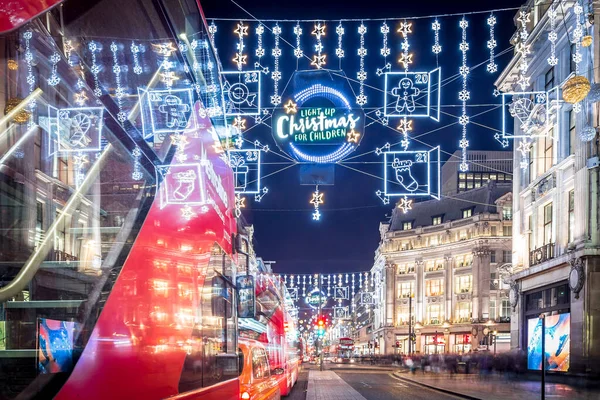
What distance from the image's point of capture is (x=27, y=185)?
2.58 meters

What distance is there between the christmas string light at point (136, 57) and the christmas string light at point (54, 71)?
955 millimetres

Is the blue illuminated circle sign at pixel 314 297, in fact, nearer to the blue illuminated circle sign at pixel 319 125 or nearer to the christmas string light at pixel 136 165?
the blue illuminated circle sign at pixel 319 125

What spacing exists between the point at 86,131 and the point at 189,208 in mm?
1801

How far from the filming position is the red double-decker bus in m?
2.55

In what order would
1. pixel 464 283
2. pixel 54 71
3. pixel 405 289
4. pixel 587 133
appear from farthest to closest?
pixel 405 289
pixel 464 283
pixel 587 133
pixel 54 71

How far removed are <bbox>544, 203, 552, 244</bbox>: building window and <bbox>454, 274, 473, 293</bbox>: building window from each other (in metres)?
47.3

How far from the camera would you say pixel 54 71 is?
2.79 metres

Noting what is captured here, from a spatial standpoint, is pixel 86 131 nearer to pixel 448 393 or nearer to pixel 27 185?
pixel 27 185

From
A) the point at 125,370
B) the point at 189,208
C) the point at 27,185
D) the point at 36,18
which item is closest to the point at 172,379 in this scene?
the point at 125,370

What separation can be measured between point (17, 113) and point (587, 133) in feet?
90.8

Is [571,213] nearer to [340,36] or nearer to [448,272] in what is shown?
[340,36]

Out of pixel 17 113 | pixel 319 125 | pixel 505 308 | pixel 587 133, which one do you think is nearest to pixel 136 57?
pixel 17 113

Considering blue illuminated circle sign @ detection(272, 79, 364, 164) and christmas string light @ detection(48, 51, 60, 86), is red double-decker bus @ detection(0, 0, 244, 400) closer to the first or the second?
christmas string light @ detection(48, 51, 60, 86)

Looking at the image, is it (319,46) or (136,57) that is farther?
(319,46)
